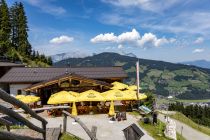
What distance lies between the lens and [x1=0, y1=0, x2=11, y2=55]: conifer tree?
3123 inches

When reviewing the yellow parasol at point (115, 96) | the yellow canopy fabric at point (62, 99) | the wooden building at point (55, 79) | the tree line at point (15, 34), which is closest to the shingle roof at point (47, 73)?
the wooden building at point (55, 79)

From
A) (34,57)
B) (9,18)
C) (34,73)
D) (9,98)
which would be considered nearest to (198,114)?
(34,57)

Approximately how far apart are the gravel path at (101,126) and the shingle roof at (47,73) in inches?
504

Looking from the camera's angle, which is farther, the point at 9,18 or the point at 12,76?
the point at 9,18

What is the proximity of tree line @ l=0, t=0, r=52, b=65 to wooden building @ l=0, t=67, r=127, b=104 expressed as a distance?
35.4m

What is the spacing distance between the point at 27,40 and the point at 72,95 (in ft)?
207

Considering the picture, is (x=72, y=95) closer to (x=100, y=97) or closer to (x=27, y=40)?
(x=100, y=97)

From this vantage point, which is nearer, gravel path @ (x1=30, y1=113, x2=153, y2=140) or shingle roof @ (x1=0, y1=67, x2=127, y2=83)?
gravel path @ (x1=30, y1=113, x2=153, y2=140)

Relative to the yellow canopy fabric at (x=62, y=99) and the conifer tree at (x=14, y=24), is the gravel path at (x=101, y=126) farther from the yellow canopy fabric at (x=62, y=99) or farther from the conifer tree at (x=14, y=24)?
the conifer tree at (x=14, y=24)

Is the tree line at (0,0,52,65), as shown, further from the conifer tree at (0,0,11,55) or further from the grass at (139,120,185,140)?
the grass at (139,120,185,140)

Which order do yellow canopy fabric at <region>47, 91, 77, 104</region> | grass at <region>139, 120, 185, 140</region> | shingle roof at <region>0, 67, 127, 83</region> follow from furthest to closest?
shingle roof at <region>0, 67, 127, 83</region>, yellow canopy fabric at <region>47, 91, 77, 104</region>, grass at <region>139, 120, 185, 140</region>

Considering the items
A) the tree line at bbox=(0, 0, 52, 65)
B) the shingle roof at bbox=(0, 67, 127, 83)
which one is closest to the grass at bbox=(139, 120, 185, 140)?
the shingle roof at bbox=(0, 67, 127, 83)

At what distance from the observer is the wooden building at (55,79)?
36.7 m

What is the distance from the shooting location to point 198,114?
4963 inches
